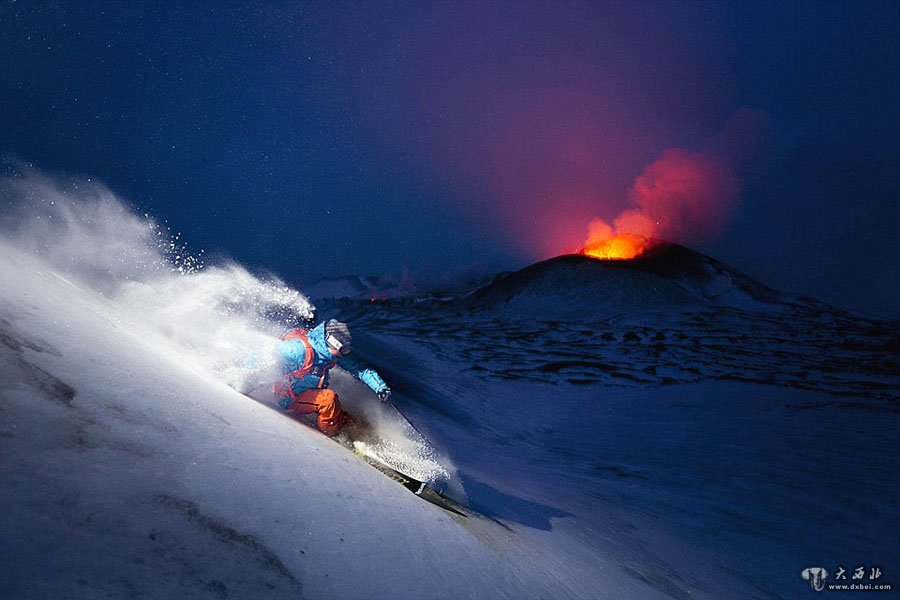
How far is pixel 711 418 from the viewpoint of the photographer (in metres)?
8.41

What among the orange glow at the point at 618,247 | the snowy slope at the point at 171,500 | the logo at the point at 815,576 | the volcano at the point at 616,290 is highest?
the orange glow at the point at 618,247

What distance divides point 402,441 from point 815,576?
16.8ft

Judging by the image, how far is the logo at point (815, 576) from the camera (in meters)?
4.40

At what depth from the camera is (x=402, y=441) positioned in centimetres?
541

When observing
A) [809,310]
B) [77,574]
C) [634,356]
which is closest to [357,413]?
[77,574]

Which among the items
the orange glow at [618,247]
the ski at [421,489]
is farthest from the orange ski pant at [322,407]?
the orange glow at [618,247]

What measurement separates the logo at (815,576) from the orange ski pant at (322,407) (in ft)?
18.5

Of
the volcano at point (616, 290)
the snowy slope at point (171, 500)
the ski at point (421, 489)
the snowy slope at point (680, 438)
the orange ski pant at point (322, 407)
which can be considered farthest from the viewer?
the volcano at point (616, 290)

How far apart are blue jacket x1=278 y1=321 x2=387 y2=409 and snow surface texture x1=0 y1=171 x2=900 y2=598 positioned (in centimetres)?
24

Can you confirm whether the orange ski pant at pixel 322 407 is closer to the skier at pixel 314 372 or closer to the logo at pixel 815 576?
the skier at pixel 314 372

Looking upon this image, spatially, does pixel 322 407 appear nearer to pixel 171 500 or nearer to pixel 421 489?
pixel 421 489

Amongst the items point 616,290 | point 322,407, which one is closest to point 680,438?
point 322,407

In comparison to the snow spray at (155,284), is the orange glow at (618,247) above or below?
above

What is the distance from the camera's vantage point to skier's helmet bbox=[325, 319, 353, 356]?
4438 mm
